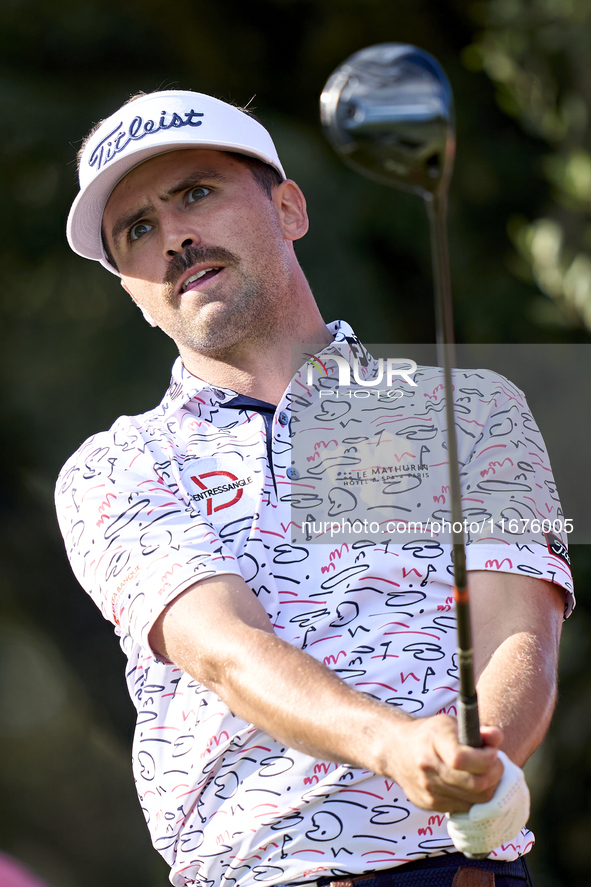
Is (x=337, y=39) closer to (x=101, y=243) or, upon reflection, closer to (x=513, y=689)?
(x=101, y=243)

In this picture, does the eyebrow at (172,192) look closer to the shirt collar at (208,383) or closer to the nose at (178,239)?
the nose at (178,239)

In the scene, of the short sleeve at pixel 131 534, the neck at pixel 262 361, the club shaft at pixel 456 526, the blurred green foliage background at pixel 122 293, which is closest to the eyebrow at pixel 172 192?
the neck at pixel 262 361

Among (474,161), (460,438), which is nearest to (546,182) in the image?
(474,161)

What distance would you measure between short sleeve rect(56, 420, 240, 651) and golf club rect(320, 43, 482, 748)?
1.63 feet

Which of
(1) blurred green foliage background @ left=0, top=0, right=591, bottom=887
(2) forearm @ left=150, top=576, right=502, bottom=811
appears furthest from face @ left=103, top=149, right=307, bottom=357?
(1) blurred green foliage background @ left=0, top=0, right=591, bottom=887

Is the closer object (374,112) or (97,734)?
(374,112)

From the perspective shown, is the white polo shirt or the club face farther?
the white polo shirt

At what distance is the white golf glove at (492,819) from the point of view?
1154 millimetres

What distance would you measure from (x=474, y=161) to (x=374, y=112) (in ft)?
10.3

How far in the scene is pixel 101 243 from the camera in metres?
2.21

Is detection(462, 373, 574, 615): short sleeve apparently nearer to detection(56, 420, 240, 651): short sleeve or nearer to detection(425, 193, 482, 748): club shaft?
detection(56, 420, 240, 651): short sleeve

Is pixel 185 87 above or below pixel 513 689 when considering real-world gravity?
above

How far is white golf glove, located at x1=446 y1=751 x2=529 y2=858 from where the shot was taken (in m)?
1.15

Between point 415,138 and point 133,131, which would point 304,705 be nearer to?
point 415,138
